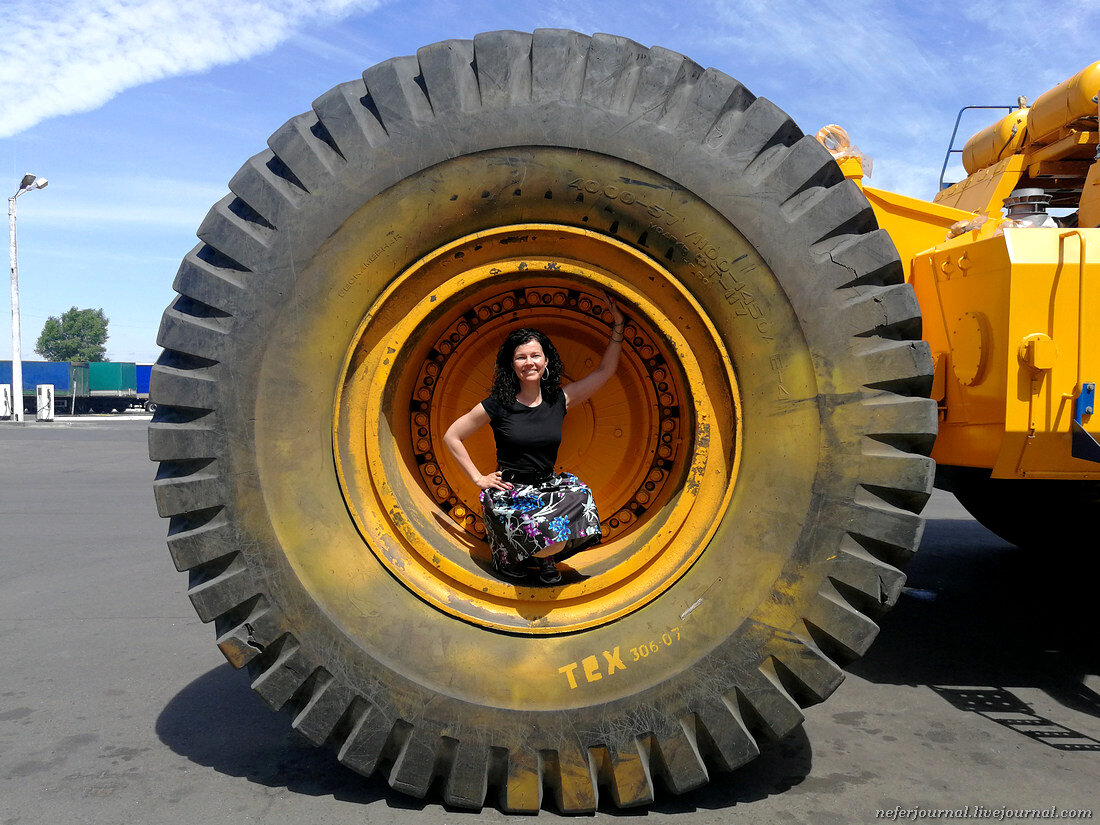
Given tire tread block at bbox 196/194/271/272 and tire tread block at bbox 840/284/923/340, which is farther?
tire tread block at bbox 196/194/271/272

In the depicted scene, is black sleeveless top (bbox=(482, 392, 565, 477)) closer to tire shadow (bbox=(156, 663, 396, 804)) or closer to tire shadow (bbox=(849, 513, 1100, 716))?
tire shadow (bbox=(156, 663, 396, 804))

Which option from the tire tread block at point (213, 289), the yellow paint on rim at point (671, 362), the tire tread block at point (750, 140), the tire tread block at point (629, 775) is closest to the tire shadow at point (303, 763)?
the tire tread block at point (629, 775)

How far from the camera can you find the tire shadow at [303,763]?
7.90 feet

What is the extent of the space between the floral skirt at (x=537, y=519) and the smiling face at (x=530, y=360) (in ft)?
1.18

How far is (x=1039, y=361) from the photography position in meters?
2.34

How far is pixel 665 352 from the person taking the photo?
246 centimetres

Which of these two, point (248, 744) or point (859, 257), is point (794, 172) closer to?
point (859, 257)

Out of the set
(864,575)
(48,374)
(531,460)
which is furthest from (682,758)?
(48,374)

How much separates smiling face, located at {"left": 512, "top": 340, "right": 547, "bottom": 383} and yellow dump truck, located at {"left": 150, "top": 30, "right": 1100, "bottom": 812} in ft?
0.76

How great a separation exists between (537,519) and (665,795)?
0.97 metres

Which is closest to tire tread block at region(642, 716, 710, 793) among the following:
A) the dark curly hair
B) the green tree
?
the dark curly hair

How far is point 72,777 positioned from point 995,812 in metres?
2.99

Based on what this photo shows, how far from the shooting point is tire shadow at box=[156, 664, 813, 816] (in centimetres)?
241

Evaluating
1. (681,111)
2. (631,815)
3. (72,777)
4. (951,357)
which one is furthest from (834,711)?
(72,777)
